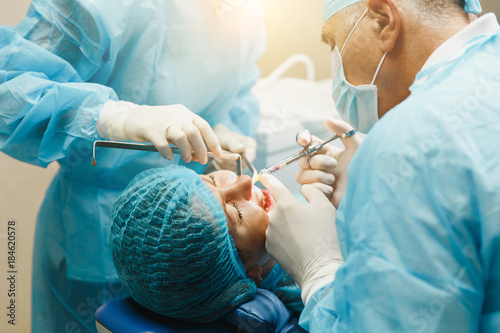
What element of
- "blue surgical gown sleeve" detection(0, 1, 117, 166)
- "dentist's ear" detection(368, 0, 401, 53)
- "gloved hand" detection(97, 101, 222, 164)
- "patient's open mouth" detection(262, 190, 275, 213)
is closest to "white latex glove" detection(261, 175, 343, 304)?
"patient's open mouth" detection(262, 190, 275, 213)

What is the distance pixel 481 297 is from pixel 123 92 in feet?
4.30

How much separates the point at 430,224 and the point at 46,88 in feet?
3.86

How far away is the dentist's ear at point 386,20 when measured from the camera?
1.17 meters

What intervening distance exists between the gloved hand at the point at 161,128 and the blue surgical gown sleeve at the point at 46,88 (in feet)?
0.15

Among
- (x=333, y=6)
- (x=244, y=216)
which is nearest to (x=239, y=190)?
(x=244, y=216)

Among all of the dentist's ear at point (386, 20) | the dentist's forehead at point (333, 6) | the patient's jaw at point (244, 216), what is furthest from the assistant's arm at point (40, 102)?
the dentist's ear at point (386, 20)

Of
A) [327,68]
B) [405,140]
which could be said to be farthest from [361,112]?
[327,68]

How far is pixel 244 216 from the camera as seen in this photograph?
1.41m

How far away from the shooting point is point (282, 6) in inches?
88.1

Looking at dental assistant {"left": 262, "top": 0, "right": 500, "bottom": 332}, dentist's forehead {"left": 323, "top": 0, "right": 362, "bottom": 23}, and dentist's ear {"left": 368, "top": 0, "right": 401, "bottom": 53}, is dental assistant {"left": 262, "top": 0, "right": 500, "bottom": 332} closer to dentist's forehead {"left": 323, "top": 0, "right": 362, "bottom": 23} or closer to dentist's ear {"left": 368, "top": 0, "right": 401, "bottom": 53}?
dentist's ear {"left": 368, "top": 0, "right": 401, "bottom": 53}

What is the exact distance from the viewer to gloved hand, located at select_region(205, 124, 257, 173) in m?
1.72

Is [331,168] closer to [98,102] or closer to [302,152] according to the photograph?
[302,152]

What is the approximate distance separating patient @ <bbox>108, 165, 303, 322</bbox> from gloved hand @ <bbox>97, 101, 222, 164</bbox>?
9 cm

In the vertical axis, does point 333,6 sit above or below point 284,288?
above
